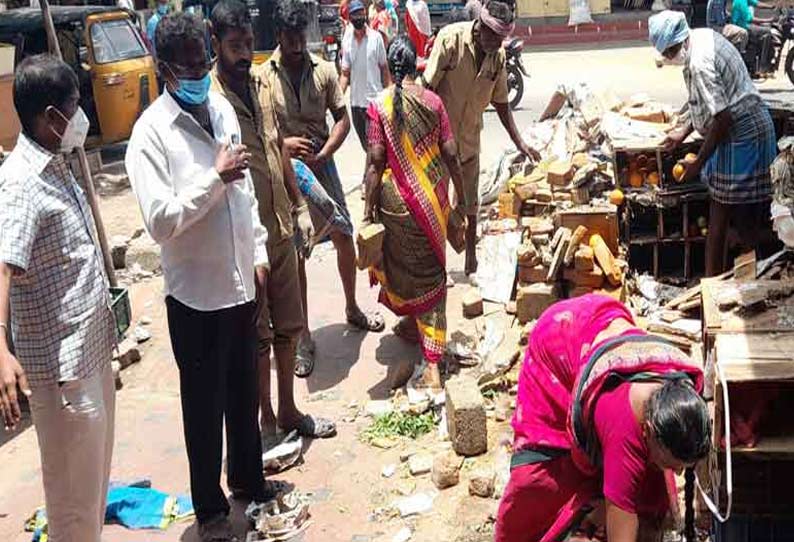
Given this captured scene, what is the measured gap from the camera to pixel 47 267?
118 inches

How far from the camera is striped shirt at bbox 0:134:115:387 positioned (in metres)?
2.94

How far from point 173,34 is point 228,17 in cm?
59

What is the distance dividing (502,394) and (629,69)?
1238 centimetres

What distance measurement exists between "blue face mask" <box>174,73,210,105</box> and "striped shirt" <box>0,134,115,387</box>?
56 centimetres

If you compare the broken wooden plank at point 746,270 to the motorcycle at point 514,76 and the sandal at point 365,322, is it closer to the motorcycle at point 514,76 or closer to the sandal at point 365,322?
the sandal at point 365,322

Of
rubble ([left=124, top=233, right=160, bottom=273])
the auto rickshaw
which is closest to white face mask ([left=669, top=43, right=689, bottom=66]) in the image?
rubble ([left=124, top=233, right=160, bottom=273])

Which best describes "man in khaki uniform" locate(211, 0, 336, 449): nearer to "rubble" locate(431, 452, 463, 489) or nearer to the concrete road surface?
the concrete road surface

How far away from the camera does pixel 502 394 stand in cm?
488

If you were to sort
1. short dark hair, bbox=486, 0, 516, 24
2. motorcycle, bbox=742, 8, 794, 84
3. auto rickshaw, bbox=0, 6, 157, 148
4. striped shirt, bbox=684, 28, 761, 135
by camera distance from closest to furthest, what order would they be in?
striped shirt, bbox=684, 28, 761, 135, short dark hair, bbox=486, 0, 516, 24, auto rickshaw, bbox=0, 6, 157, 148, motorcycle, bbox=742, 8, 794, 84

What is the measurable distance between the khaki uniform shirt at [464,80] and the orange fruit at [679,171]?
4.60 feet

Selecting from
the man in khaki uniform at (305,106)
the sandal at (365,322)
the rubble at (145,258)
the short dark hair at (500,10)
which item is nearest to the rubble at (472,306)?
the sandal at (365,322)

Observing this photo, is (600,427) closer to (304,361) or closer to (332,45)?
(304,361)

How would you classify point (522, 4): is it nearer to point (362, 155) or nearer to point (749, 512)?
point (362, 155)

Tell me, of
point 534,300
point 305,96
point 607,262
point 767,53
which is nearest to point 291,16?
point 305,96
